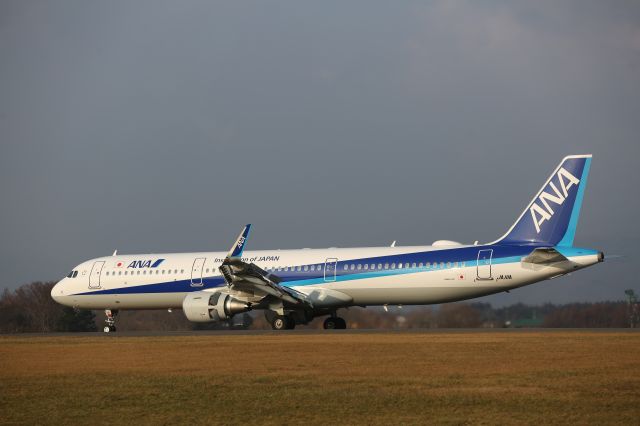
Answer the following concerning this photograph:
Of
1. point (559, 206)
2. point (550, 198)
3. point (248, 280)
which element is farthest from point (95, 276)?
point (559, 206)

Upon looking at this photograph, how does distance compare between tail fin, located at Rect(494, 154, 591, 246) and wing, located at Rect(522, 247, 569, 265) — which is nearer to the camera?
wing, located at Rect(522, 247, 569, 265)

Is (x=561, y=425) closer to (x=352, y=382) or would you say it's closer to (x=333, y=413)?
(x=333, y=413)

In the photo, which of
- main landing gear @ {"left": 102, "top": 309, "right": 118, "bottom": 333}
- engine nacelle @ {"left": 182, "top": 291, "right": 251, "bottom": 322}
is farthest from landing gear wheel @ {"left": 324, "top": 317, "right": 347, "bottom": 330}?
main landing gear @ {"left": 102, "top": 309, "right": 118, "bottom": 333}

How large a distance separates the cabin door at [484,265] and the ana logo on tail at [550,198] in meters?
2.19

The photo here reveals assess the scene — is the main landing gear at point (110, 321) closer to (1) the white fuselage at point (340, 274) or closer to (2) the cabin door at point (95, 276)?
(1) the white fuselage at point (340, 274)

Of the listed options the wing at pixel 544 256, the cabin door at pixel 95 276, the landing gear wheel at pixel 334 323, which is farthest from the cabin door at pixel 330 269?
the cabin door at pixel 95 276

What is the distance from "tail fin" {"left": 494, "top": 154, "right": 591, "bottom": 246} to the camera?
3509 centimetres

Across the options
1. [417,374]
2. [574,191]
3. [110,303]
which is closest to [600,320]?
[574,191]

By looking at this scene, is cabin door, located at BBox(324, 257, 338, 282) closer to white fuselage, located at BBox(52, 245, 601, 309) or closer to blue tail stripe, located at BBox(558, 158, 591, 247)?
white fuselage, located at BBox(52, 245, 601, 309)

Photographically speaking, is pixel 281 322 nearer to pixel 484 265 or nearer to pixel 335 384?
pixel 484 265

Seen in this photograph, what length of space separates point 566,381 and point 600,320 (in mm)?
27965

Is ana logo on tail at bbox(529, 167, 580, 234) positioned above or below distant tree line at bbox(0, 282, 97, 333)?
above

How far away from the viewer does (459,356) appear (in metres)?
20.0

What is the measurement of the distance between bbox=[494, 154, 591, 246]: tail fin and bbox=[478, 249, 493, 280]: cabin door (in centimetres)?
140
